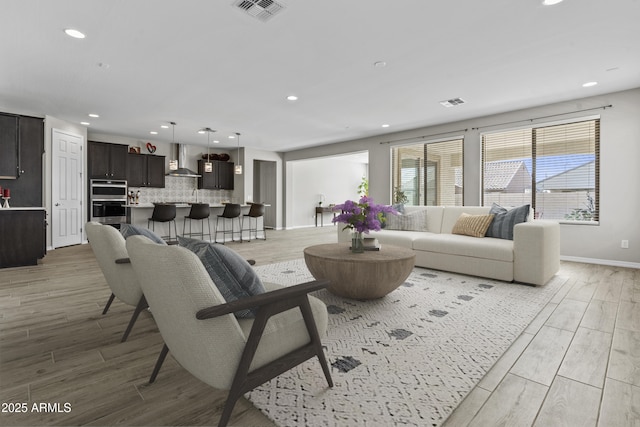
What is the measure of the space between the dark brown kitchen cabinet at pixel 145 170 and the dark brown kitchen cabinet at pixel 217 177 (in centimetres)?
109

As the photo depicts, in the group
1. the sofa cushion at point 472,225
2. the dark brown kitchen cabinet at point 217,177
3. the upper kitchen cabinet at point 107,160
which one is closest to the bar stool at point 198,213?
the upper kitchen cabinet at point 107,160

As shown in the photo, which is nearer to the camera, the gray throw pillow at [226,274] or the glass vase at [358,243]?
the gray throw pillow at [226,274]

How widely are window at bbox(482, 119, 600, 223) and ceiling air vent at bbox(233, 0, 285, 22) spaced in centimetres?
491

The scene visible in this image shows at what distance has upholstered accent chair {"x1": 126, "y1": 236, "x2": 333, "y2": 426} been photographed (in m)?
1.12

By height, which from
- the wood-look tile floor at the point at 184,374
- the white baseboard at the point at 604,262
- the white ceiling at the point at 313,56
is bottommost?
the wood-look tile floor at the point at 184,374

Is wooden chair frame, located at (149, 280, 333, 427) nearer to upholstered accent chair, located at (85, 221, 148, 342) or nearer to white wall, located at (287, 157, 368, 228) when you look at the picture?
upholstered accent chair, located at (85, 221, 148, 342)

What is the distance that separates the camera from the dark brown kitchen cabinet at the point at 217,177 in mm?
9312

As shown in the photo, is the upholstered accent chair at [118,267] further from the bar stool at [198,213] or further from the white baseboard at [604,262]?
the white baseboard at [604,262]

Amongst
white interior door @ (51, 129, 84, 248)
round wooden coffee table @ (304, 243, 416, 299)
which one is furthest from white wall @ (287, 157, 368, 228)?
round wooden coffee table @ (304, 243, 416, 299)

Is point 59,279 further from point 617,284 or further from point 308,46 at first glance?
point 617,284

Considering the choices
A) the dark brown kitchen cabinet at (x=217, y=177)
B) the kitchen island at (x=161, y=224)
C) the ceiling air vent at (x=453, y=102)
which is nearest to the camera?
the ceiling air vent at (x=453, y=102)

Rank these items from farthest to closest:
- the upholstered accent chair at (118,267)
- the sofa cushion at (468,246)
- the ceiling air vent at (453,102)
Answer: the ceiling air vent at (453,102), the sofa cushion at (468,246), the upholstered accent chair at (118,267)

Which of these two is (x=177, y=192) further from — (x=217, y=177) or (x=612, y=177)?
(x=612, y=177)

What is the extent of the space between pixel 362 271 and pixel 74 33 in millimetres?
3470
